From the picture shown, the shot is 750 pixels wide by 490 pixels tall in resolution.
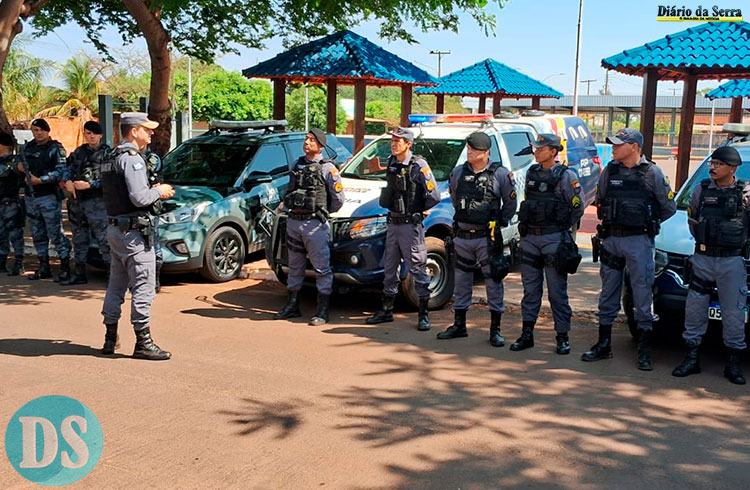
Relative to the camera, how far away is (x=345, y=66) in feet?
40.0

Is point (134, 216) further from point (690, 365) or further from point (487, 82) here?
point (487, 82)

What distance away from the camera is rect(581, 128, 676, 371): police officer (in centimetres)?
605

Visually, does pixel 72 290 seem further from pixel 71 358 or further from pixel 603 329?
pixel 603 329

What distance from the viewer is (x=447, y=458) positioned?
4.36 metres

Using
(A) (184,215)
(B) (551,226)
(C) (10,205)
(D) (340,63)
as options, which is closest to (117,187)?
(A) (184,215)

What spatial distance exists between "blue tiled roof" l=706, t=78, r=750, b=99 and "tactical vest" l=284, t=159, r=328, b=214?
11771mm

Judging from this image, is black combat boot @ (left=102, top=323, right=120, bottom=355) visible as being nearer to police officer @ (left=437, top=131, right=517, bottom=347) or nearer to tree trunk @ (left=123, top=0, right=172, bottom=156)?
police officer @ (left=437, top=131, right=517, bottom=347)

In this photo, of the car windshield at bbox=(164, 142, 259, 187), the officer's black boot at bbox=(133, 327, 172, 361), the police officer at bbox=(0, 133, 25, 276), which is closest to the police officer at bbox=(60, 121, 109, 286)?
the police officer at bbox=(0, 133, 25, 276)

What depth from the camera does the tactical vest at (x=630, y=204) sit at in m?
6.04

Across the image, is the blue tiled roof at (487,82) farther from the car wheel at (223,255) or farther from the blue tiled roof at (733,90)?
the car wheel at (223,255)

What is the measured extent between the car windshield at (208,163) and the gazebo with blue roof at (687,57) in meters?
5.12

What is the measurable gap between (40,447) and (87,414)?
51 centimetres

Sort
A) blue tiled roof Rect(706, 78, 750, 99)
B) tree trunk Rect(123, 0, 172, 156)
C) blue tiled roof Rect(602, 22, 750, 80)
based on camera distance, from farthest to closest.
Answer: blue tiled roof Rect(706, 78, 750, 99), tree trunk Rect(123, 0, 172, 156), blue tiled roof Rect(602, 22, 750, 80)

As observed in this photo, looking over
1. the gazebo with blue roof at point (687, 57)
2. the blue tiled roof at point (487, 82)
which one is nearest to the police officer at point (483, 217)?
the gazebo with blue roof at point (687, 57)
